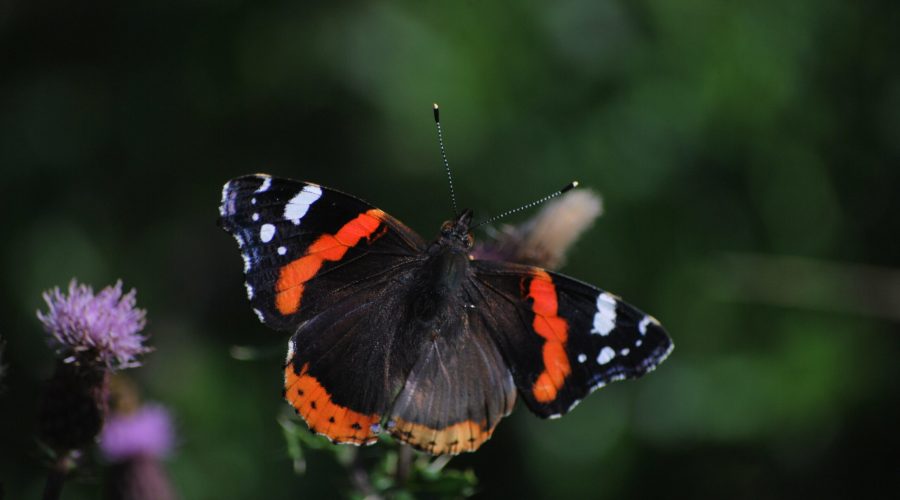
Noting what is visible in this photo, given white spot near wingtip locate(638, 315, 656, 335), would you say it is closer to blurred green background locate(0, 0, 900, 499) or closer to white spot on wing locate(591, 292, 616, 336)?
white spot on wing locate(591, 292, 616, 336)

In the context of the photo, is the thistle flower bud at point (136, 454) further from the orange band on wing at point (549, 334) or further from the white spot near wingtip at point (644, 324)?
the white spot near wingtip at point (644, 324)

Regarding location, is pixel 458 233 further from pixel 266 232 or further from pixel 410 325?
pixel 266 232

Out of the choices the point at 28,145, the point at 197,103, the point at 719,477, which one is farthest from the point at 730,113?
the point at 28,145

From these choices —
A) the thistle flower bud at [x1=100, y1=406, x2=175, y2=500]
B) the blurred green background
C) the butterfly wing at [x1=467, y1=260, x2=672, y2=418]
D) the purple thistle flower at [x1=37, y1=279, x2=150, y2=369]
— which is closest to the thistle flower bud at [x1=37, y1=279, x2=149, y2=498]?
the purple thistle flower at [x1=37, y1=279, x2=150, y2=369]

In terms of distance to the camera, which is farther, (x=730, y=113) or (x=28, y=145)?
(x=28, y=145)

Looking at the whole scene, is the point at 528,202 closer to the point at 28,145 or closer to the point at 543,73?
the point at 543,73

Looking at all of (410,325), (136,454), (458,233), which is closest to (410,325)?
(410,325)

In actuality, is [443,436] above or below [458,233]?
below
